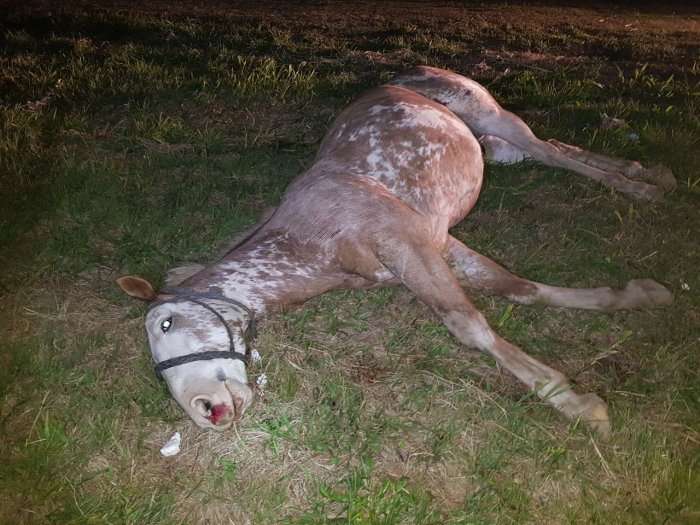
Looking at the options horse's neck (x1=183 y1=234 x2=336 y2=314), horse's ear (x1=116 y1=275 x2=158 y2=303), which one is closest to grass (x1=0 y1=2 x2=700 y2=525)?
horse's neck (x1=183 y1=234 x2=336 y2=314)

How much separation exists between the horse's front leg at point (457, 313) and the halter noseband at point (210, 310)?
795 mm

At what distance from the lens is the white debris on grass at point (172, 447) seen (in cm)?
263

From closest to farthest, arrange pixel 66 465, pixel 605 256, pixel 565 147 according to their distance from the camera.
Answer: pixel 66 465 → pixel 605 256 → pixel 565 147

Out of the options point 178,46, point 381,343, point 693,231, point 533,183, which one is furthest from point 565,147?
point 178,46

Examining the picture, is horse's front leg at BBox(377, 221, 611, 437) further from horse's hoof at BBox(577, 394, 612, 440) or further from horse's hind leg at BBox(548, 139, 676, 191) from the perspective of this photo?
horse's hind leg at BBox(548, 139, 676, 191)

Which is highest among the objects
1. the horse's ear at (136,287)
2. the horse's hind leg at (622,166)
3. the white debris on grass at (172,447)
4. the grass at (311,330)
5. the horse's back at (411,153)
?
the horse's back at (411,153)

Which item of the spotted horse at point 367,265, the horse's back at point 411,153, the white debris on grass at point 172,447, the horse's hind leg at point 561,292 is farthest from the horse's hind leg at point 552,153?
the white debris on grass at point 172,447

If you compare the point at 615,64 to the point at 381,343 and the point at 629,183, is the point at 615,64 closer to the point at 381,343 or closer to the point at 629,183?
the point at 629,183

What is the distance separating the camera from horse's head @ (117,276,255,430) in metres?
2.44

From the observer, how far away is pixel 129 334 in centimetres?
332

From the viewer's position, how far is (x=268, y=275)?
305cm

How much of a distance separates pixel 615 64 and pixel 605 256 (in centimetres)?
468

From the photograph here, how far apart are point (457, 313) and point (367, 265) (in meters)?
0.56

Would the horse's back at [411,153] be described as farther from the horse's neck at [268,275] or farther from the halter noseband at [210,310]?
the halter noseband at [210,310]
